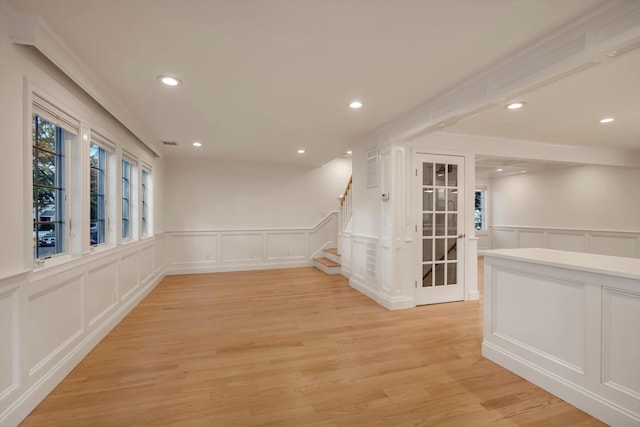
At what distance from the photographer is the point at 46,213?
7.68ft

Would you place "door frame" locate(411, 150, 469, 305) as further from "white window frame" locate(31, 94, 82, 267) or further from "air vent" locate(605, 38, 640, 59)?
"white window frame" locate(31, 94, 82, 267)

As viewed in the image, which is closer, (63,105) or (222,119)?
(63,105)

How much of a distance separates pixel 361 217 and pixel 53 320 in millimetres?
3971

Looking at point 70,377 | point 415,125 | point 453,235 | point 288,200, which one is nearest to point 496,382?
point 453,235

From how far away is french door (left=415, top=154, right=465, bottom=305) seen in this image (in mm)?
4129

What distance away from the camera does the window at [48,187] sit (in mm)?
2201

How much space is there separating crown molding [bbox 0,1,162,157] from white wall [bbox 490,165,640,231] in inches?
347

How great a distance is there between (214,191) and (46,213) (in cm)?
419

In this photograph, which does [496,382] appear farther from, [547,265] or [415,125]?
[415,125]

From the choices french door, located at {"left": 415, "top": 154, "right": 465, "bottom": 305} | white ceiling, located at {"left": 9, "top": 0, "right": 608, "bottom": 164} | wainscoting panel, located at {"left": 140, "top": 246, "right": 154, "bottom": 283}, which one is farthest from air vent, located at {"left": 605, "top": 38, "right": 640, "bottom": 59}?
wainscoting panel, located at {"left": 140, "top": 246, "right": 154, "bottom": 283}

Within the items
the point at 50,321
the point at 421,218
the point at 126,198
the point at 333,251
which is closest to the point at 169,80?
the point at 50,321

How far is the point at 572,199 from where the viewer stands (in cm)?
666

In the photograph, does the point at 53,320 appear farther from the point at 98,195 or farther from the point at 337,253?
the point at 337,253

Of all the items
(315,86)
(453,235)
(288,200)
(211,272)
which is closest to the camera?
(315,86)
